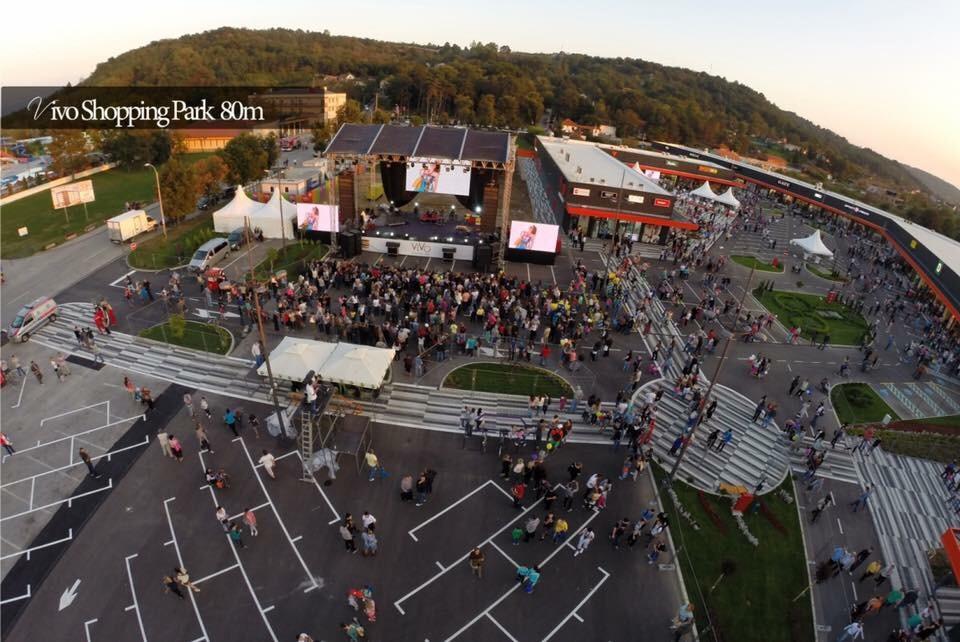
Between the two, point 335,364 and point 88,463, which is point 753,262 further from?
point 88,463

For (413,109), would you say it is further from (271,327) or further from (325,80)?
(271,327)

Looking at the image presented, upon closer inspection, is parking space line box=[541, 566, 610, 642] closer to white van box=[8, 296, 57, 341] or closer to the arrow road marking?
the arrow road marking

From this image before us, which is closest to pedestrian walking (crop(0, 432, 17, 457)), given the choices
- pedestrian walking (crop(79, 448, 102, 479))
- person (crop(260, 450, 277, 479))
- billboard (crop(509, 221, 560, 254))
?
pedestrian walking (crop(79, 448, 102, 479))

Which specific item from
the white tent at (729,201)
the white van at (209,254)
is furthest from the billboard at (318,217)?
the white tent at (729,201)

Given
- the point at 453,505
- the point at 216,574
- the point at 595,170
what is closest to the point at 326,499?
the point at 216,574

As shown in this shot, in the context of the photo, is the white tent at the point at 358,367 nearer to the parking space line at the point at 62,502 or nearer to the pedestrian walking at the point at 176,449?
the pedestrian walking at the point at 176,449

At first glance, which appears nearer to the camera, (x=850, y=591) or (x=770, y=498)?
(x=850, y=591)

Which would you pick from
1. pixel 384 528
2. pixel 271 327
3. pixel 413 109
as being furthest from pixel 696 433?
pixel 413 109
